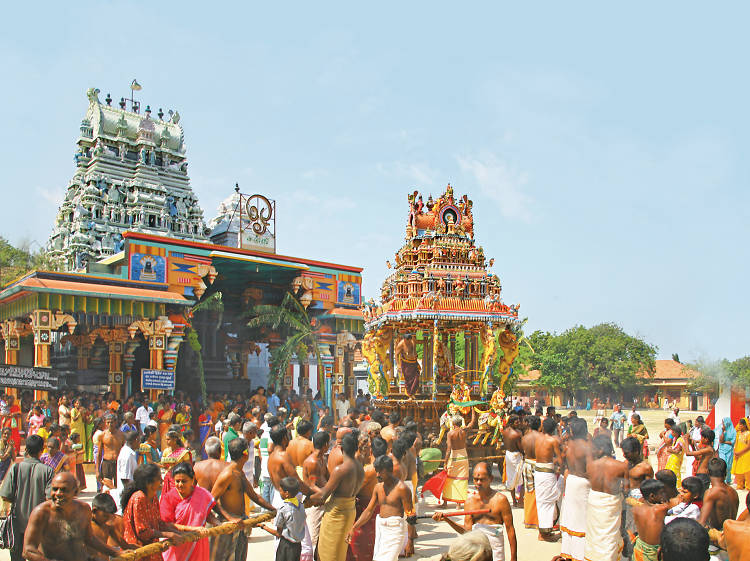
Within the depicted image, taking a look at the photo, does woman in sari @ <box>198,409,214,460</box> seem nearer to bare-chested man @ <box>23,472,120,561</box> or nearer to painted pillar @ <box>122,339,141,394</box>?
painted pillar @ <box>122,339,141,394</box>

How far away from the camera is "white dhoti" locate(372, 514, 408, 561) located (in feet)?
19.6

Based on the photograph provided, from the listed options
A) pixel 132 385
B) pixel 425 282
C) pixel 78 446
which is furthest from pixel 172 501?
pixel 132 385

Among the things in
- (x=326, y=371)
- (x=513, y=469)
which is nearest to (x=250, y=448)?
(x=513, y=469)

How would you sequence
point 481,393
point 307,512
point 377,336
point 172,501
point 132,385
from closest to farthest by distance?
point 172,501 → point 307,512 → point 481,393 → point 377,336 → point 132,385

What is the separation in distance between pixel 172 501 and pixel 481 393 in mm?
9982

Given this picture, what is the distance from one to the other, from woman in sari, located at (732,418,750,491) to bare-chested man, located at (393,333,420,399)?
6.70 meters

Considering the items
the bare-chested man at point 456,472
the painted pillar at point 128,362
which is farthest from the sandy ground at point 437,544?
the painted pillar at point 128,362

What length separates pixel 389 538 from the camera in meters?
5.99

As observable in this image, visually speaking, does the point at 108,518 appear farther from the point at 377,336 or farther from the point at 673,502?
the point at 377,336

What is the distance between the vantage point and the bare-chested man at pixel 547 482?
8.22m

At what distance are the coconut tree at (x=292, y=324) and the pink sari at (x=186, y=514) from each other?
1597 centimetres

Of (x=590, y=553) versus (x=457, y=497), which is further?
(x=457, y=497)

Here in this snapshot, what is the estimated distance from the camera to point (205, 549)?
539 centimetres

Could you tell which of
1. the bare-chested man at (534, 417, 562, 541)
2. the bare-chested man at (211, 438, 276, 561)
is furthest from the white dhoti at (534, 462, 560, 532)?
the bare-chested man at (211, 438, 276, 561)
